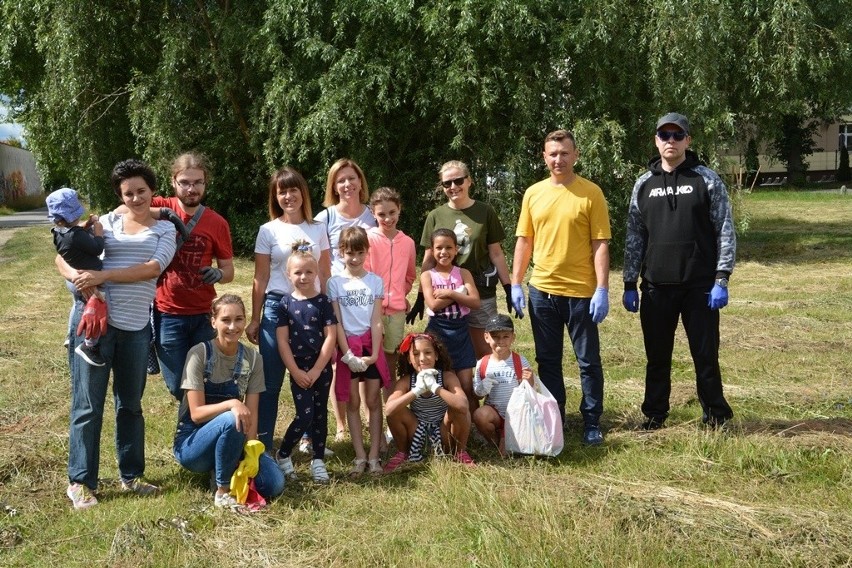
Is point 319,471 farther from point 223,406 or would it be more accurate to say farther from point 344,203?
point 344,203

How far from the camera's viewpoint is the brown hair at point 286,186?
Answer: 4855 millimetres

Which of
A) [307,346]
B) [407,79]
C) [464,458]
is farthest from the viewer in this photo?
[407,79]

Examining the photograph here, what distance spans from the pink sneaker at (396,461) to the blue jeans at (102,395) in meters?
1.33

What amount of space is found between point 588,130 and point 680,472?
971cm

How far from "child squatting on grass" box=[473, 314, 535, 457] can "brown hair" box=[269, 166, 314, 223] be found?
1255mm

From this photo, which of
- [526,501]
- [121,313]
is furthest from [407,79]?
[526,501]

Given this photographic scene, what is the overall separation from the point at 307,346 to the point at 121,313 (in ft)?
3.24

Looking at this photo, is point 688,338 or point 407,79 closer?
point 688,338

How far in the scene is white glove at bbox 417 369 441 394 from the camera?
4.80 meters

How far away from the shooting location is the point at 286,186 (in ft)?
15.9

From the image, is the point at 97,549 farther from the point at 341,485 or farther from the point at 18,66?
the point at 18,66

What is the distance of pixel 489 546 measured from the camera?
11.6 ft

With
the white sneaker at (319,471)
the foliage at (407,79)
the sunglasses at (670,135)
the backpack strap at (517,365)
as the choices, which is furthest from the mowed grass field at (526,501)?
the foliage at (407,79)

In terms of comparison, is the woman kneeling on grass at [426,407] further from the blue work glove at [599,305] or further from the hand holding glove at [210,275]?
the hand holding glove at [210,275]
